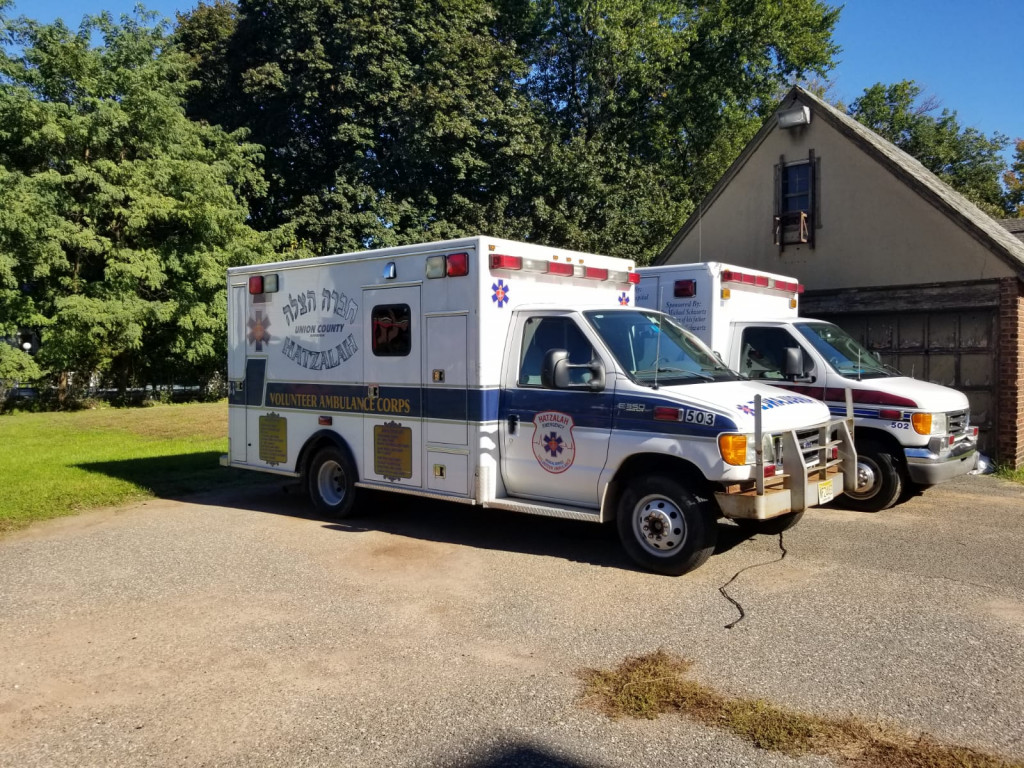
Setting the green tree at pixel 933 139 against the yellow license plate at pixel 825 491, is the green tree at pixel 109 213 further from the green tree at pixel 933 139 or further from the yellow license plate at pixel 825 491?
the green tree at pixel 933 139

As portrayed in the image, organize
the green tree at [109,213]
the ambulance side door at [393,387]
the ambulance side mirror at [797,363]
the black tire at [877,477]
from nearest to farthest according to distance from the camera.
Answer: the ambulance side door at [393,387] < the black tire at [877,477] < the ambulance side mirror at [797,363] < the green tree at [109,213]

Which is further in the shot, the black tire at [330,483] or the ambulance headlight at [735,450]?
the black tire at [330,483]

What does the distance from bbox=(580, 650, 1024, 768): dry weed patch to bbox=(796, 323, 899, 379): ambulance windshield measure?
5.65 metres

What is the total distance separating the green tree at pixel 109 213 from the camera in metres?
20.5

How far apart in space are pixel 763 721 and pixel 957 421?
638 cm

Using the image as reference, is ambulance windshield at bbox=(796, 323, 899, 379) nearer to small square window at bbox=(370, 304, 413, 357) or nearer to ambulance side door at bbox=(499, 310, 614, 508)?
ambulance side door at bbox=(499, 310, 614, 508)

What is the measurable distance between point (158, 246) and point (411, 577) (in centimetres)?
1909

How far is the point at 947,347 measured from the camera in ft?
42.3

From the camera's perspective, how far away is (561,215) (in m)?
27.9

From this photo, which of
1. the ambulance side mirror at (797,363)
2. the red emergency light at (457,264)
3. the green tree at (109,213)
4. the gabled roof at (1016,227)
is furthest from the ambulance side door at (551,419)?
the green tree at (109,213)

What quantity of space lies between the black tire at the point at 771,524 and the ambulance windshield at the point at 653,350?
1.41 m

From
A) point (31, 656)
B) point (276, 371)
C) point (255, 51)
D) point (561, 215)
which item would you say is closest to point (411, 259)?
point (276, 371)

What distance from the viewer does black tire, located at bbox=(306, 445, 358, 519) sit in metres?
8.79

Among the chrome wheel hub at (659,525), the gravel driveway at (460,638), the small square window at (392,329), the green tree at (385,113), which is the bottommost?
the gravel driveway at (460,638)
